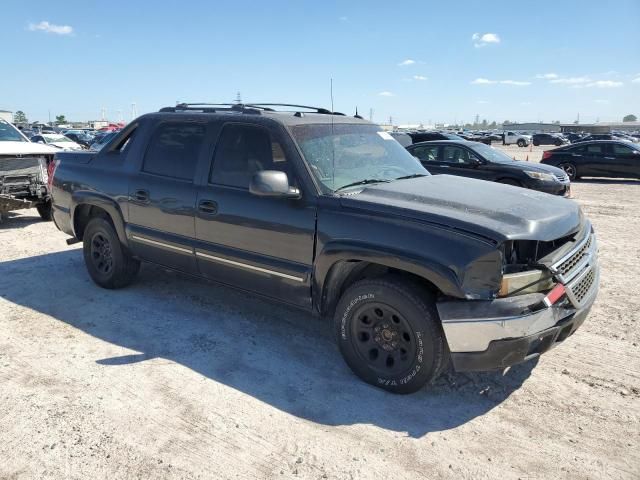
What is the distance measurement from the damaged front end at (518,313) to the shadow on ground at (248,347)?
1.63 feet

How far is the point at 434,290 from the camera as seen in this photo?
3297mm

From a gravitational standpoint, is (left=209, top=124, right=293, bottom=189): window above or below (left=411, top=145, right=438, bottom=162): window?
above

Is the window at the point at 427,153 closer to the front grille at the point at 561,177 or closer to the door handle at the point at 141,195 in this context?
the front grille at the point at 561,177

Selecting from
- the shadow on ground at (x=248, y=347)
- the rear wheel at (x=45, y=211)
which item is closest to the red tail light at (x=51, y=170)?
the rear wheel at (x=45, y=211)

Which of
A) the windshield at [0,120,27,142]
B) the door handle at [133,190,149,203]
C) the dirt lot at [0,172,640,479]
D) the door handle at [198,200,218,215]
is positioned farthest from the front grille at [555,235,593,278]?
the windshield at [0,120,27,142]

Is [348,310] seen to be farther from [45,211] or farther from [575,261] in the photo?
[45,211]

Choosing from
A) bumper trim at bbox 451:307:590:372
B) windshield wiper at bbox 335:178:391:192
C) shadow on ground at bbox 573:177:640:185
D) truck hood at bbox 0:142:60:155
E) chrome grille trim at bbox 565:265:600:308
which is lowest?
shadow on ground at bbox 573:177:640:185

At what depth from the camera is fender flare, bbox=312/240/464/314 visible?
300 cm

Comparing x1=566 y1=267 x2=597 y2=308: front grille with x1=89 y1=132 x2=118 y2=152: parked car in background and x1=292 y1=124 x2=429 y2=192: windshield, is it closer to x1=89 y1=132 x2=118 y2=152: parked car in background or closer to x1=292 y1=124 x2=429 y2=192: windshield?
x1=292 y1=124 x2=429 y2=192: windshield

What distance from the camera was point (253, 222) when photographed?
12.8ft

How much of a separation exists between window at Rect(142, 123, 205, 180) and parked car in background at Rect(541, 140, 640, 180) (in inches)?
639

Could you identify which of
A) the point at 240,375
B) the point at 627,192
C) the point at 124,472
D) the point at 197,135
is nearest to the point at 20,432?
the point at 124,472

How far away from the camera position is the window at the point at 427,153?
37.4 ft

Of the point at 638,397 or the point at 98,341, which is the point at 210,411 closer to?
the point at 98,341
